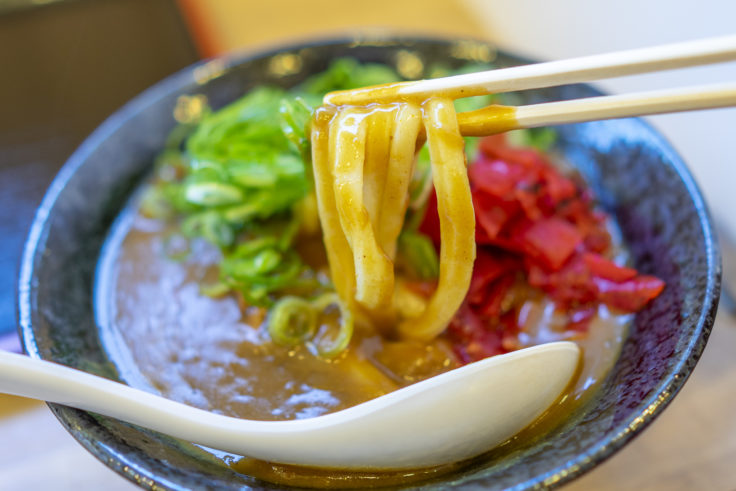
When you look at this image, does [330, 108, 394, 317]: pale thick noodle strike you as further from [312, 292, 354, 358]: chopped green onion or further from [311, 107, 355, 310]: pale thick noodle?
[312, 292, 354, 358]: chopped green onion

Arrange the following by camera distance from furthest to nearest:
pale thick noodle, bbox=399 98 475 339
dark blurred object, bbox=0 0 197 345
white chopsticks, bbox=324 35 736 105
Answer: dark blurred object, bbox=0 0 197 345 < pale thick noodle, bbox=399 98 475 339 < white chopsticks, bbox=324 35 736 105

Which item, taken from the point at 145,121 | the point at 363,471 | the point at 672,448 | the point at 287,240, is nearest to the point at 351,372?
the point at 363,471

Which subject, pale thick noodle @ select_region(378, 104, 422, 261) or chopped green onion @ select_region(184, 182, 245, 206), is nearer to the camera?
pale thick noodle @ select_region(378, 104, 422, 261)

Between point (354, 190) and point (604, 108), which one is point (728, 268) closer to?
point (604, 108)

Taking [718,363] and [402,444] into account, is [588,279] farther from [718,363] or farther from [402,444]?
[402,444]

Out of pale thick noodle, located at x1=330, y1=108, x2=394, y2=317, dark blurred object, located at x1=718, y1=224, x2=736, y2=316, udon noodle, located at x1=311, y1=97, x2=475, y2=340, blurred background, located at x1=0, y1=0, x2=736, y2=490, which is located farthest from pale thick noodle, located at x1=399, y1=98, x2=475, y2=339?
dark blurred object, located at x1=718, y1=224, x2=736, y2=316

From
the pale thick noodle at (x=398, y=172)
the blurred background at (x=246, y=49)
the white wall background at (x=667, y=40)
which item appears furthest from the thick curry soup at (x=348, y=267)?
the white wall background at (x=667, y=40)

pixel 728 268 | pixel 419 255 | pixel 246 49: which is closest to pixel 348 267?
pixel 419 255
